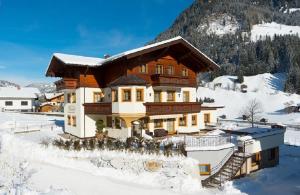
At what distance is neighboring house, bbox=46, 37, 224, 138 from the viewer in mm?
23906

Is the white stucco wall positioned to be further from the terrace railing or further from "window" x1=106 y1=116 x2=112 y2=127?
"window" x1=106 y1=116 x2=112 y2=127

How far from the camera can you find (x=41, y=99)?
85312 mm

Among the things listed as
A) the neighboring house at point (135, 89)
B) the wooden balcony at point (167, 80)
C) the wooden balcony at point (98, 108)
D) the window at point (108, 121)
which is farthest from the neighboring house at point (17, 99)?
the wooden balcony at point (167, 80)

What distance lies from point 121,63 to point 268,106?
64911 millimetres

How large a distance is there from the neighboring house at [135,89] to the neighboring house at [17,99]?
1891 inches

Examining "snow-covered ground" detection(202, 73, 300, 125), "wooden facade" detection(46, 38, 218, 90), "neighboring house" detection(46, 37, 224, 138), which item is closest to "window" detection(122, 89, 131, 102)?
"neighboring house" detection(46, 37, 224, 138)

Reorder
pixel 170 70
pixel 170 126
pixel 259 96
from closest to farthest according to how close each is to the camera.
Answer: pixel 170 126 < pixel 170 70 < pixel 259 96

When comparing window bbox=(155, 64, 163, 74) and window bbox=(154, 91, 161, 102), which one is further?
window bbox=(155, 64, 163, 74)

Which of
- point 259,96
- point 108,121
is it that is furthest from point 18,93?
point 259,96

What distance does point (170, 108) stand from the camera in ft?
84.2

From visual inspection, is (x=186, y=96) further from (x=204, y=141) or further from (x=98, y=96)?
(x=204, y=141)

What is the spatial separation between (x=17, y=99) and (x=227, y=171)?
66.8 m

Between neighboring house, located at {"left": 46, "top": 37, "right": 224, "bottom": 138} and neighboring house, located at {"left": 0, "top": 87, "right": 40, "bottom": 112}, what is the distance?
158 feet

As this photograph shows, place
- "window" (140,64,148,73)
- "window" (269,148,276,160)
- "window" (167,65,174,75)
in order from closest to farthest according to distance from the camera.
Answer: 1. "window" (269,148,276,160)
2. "window" (140,64,148,73)
3. "window" (167,65,174,75)
